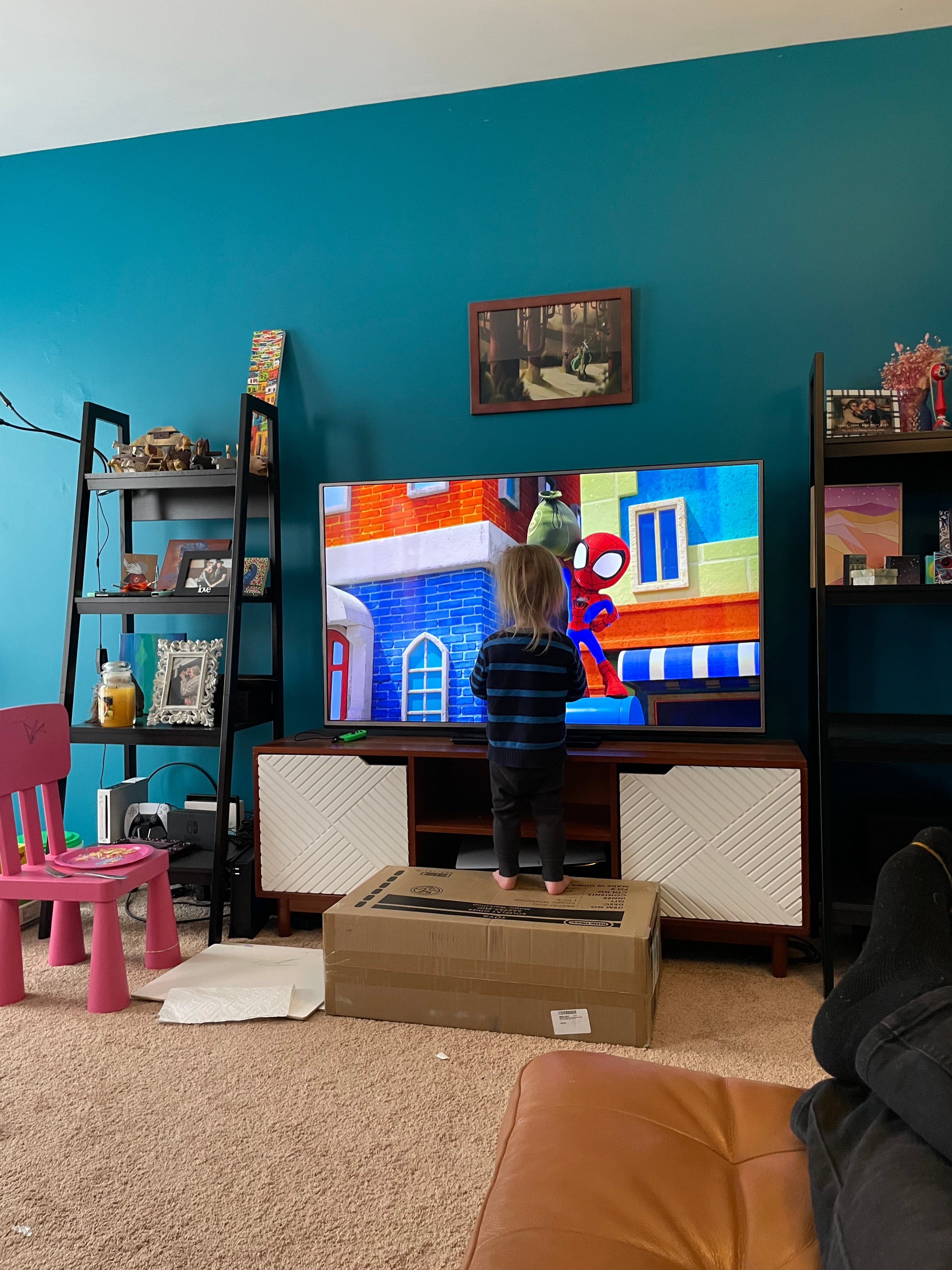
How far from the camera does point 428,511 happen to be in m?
2.89

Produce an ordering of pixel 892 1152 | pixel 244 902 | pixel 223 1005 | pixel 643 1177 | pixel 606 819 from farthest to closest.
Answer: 1. pixel 244 902
2. pixel 606 819
3. pixel 223 1005
4. pixel 643 1177
5. pixel 892 1152

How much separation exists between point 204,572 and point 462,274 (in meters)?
1.39

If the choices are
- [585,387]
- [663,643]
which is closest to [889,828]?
[663,643]

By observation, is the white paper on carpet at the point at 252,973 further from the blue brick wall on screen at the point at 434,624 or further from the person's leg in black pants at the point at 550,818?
the blue brick wall on screen at the point at 434,624

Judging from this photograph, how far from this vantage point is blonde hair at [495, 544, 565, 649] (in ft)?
8.13

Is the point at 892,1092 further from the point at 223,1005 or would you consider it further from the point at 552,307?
the point at 552,307

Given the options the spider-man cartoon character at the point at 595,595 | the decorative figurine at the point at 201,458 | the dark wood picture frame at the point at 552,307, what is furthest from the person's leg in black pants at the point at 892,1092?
the decorative figurine at the point at 201,458

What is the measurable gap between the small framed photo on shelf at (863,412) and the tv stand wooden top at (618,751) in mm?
932

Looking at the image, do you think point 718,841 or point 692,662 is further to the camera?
point 692,662

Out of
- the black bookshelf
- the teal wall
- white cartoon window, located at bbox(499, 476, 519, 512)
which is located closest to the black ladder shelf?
the teal wall

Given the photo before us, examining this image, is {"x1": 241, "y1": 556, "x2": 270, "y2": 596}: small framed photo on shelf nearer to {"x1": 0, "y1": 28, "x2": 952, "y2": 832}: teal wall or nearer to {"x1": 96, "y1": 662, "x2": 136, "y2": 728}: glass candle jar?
{"x1": 0, "y1": 28, "x2": 952, "y2": 832}: teal wall

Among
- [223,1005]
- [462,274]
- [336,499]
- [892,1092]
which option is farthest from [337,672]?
[892,1092]

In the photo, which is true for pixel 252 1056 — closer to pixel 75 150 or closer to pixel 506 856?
pixel 506 856

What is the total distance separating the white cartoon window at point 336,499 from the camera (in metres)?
2.98
